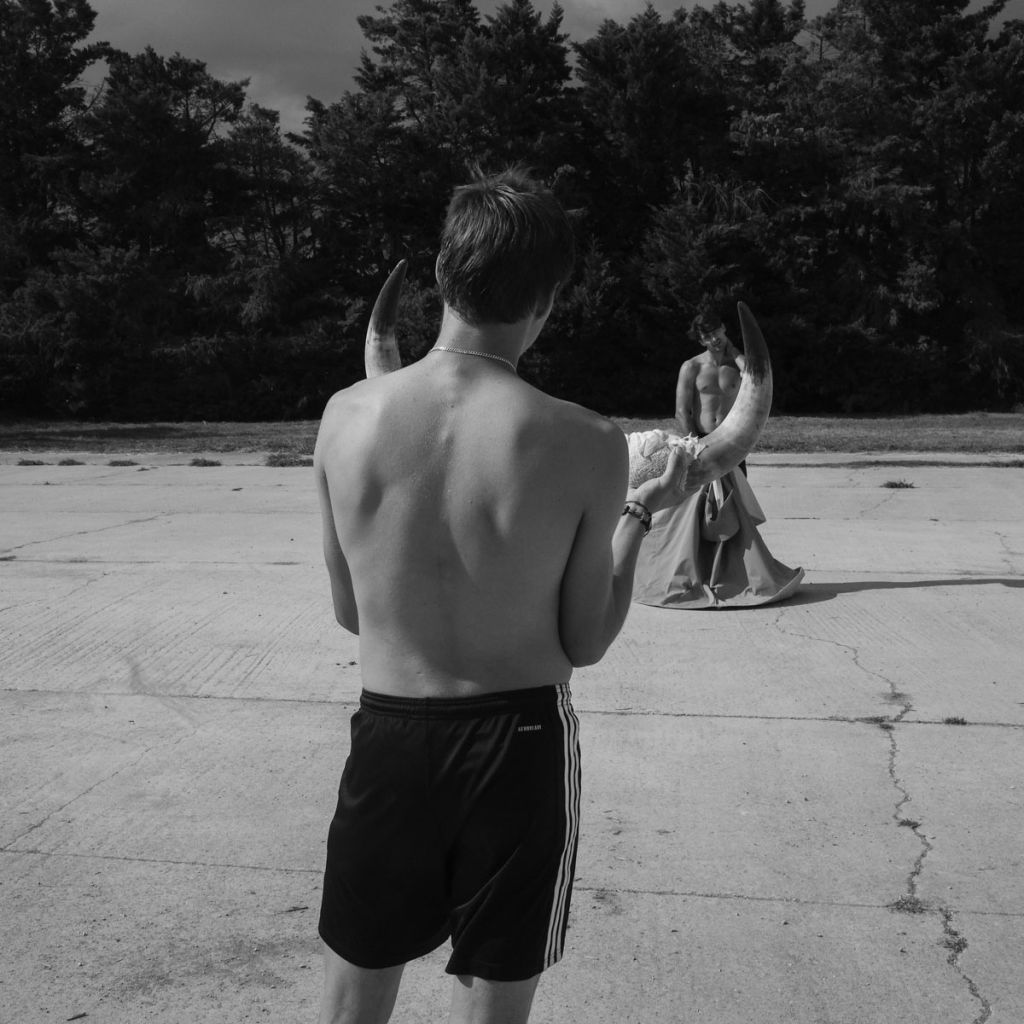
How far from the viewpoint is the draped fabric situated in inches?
301

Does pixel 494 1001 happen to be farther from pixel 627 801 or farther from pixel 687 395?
pixel 687 395

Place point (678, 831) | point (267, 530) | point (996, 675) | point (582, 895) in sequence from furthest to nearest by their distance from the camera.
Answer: point (267, 530)
point (996, 675)
point (678, 831)
point (582, 895)

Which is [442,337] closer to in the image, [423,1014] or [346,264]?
[423,1014]

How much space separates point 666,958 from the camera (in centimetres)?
319

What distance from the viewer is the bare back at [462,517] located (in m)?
1.92

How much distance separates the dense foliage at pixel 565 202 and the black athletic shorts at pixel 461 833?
3128cm

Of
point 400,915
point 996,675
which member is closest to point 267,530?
point 996,675

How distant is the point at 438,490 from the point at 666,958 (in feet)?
5.90

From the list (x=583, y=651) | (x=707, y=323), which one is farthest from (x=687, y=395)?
(x=583, y=651)

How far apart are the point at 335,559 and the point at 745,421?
1024 mm

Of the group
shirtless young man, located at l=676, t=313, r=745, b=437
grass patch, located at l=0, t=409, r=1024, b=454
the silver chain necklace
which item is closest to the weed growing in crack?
the silver chain necklace

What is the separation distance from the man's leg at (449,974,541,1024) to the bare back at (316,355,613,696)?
463 millimetres

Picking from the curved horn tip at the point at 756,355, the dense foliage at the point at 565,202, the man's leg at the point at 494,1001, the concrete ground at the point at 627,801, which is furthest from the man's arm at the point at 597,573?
the dense foliage at the point at 565,202

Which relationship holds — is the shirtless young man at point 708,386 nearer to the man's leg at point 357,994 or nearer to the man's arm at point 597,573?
the man's arm at point 597,573
